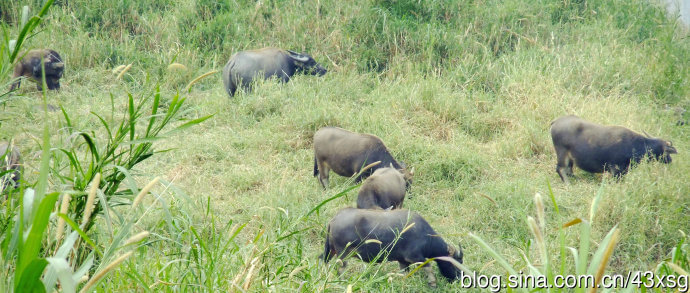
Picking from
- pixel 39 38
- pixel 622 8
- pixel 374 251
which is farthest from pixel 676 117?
pixel 39 38

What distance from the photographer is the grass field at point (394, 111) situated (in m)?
→ 5.38

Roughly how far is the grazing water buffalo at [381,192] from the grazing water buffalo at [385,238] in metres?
0.57

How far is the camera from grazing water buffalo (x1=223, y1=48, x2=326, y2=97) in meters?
8.41

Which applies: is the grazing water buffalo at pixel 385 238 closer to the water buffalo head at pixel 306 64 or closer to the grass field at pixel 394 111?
the grass field at pixel 394 111

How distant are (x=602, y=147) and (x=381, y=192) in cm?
208

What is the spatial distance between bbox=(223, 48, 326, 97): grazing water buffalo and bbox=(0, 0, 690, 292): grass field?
22 centimetres

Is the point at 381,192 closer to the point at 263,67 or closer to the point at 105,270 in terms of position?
the point at 263,67

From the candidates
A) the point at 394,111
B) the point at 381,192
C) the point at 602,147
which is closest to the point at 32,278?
the point at 381,192

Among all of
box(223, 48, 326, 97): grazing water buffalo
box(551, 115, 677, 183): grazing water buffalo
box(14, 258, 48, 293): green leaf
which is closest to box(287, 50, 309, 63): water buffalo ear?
box(223, 48, 326, 97): grazing water buffalo

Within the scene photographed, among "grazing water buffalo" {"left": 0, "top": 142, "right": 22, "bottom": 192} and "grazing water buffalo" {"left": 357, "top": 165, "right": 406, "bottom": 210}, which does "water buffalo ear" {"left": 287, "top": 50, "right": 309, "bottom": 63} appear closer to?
"grazing water buffalo" {"left": 357, "top": 165, "right": 406, "bottom": 210}

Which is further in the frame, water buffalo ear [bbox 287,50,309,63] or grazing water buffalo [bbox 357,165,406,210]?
water buffalo ear [bbox 287,50,309,63]

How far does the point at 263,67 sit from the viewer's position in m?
8.44

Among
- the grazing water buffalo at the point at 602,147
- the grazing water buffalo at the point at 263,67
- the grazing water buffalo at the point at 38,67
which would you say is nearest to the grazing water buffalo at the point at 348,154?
the grazing water buffalo at the point at 602,147

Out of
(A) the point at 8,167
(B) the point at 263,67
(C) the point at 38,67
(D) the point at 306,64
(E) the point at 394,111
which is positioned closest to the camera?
(A) the point at 8,167
